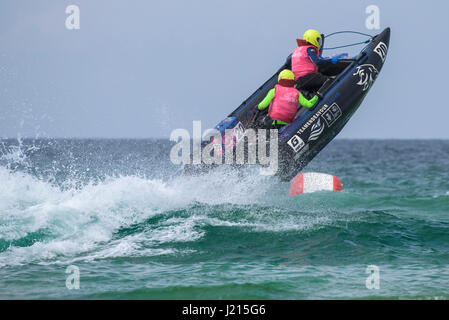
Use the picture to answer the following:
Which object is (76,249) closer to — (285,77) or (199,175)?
(199,175)

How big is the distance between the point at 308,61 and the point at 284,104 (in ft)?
3.24

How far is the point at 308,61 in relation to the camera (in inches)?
→ 387

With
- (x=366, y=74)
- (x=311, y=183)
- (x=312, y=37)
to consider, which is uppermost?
(x=312, y=37)

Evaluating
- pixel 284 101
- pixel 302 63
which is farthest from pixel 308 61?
pixel 284 101

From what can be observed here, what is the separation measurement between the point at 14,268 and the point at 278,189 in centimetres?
634

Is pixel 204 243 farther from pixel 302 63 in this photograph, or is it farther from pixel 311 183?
pixel 311 183

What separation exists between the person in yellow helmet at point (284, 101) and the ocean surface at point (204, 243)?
1.00 metres

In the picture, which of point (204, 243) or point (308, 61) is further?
point (308, 61)

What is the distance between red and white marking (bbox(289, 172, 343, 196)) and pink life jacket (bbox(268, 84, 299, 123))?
2649mm

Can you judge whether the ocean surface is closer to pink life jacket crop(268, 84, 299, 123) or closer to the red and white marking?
the red and white marking

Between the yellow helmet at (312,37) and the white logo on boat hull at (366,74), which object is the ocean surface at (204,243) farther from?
the yellow helmet at (312,37)

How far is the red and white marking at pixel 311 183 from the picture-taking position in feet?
39.0
